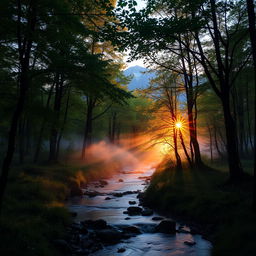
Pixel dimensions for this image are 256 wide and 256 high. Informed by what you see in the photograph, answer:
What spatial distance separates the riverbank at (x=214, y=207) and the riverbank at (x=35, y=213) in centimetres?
512

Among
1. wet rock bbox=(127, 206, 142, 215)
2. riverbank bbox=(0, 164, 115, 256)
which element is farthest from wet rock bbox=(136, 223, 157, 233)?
riverbank bbox=(0, 164, 115, 256)

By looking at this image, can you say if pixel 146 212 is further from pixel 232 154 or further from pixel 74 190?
pixel 74 190

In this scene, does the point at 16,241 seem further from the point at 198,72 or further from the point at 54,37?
the point at 198,72

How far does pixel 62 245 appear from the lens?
7344mm

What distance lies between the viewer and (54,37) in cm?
707

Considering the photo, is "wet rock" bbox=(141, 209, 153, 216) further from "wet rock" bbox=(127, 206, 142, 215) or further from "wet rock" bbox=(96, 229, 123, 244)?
"wet rock" bbox=(96, 229, 123, 244)

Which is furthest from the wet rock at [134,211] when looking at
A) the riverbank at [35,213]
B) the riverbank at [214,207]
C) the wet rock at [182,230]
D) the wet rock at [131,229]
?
the riverbank at [35,213]

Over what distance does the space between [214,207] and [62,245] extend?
6.21m

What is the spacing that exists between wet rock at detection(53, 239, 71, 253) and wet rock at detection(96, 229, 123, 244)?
1.56 m

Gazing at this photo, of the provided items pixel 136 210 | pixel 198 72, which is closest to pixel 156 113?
pixel 198 72

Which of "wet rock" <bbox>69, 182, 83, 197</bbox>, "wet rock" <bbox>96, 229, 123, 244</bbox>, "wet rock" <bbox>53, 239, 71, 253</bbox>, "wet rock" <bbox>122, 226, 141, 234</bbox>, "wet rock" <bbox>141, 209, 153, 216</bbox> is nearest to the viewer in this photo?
"wet rock" <bbox>53, 239, 71, 253</bbox>

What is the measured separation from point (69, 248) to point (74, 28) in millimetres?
6869

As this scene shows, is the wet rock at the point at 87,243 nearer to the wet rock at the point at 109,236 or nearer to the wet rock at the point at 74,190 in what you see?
the wet rock at the point at 109,236

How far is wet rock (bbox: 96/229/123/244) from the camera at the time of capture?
8.53 m
